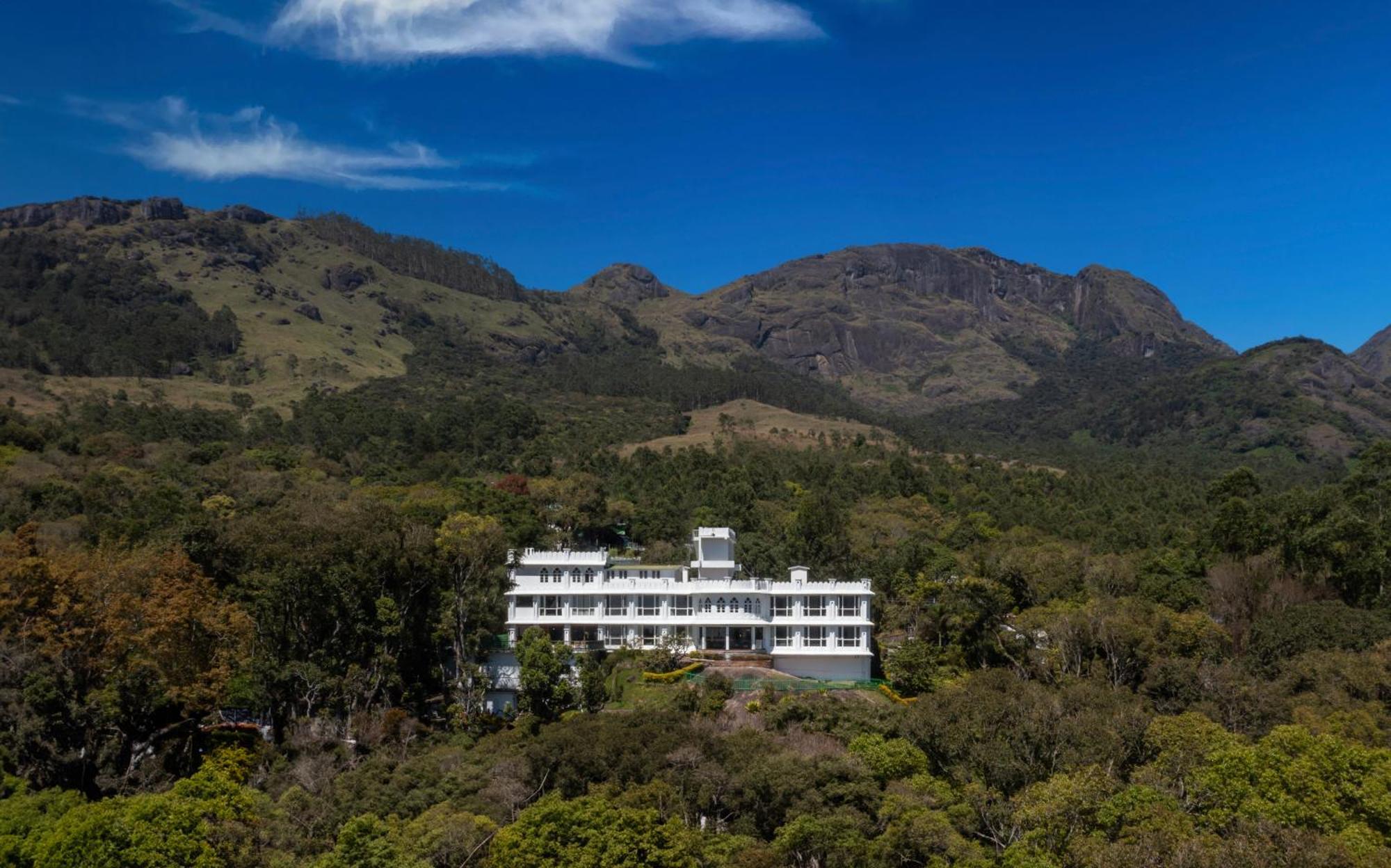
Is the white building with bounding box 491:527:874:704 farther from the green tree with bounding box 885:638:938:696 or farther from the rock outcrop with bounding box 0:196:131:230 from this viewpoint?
the rock outcrop with bounding box 0:196:131:230

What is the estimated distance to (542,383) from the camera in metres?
140

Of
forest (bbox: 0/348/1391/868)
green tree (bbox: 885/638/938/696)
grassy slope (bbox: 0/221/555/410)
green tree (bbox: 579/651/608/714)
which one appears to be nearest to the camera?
forest (bbox: 0/348/1391/868)

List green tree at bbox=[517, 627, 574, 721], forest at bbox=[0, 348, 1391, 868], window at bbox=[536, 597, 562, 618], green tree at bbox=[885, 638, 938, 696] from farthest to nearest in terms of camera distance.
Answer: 1. window at bbox=[536, 597, 562, 618]
2. green tree at bbox=[885, 638, 938, 696]
3. green tree at bbox=[517, 627, 574, 721]
4. forest at bbox=[0, 348, 1391, 868]

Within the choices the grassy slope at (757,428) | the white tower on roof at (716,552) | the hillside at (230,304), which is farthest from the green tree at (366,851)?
the hillside at (230,304)

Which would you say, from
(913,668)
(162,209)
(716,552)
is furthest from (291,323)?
(913,668)

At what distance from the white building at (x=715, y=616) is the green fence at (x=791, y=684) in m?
1.84

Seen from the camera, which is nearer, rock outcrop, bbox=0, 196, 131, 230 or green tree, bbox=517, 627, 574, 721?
green tree, bbox=517, 627, 574, 721

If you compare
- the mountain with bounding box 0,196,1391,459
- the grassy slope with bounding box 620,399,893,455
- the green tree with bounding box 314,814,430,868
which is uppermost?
the mountain with bounding box 0,196,1391,459

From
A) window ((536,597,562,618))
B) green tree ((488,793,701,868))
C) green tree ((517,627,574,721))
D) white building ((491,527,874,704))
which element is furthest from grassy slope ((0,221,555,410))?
green tree ((488,793,701,868))

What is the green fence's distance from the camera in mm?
37344

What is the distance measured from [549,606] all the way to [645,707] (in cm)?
957

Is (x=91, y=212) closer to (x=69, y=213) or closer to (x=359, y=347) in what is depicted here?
(x=69, y=213)

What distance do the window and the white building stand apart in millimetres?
28

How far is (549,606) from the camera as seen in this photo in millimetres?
42969
